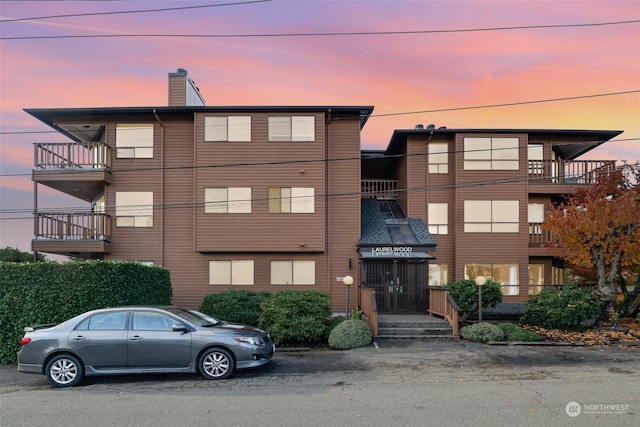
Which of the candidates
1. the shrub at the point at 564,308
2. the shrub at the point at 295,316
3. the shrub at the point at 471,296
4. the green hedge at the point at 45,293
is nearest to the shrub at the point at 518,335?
the shrub at the point at 564,308

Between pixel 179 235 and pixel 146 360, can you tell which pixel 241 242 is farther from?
pixel 146 360

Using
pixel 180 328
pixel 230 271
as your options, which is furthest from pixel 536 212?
pixel 180 328

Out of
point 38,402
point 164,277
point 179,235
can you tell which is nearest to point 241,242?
point 179,235

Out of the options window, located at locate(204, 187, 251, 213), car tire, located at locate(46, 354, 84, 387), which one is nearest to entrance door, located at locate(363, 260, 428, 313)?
window, located at locate(204, 187, 251, 213)

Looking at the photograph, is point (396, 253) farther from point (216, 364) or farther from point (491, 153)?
point (216, 364)

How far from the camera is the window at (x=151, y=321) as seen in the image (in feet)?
34.2

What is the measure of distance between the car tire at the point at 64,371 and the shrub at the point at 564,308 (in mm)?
13681

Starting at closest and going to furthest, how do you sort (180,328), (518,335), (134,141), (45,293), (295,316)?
(180,328) → (45,293) → (518,335) → (295,316) → (134,141)

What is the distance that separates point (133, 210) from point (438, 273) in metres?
13.8

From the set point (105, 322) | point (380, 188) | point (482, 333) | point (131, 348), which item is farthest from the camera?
point (380, 188)

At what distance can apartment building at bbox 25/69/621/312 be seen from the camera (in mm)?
20516

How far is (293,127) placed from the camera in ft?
68.5

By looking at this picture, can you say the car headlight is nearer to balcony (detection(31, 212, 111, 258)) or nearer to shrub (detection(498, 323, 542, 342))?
shrub (detection(498, 323, 542, 342))

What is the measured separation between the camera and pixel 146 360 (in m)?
10.2
